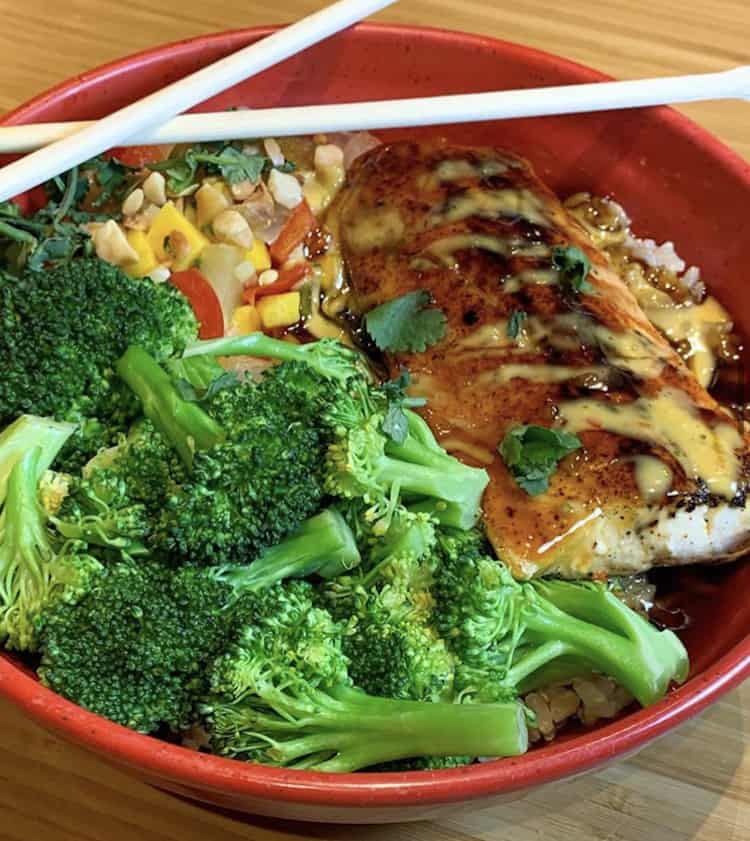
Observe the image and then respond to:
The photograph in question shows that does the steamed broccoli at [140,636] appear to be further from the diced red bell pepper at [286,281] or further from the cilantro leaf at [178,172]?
the cilantro leaf at [178,172]

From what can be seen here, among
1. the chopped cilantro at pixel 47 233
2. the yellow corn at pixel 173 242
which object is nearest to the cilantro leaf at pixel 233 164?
the yellow corn at pixel 173 242

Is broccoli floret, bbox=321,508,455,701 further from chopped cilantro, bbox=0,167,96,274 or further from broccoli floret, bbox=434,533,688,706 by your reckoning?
chopped cilantro, bbox=0,167,96,274

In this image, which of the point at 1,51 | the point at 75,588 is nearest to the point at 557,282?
the point at 75,588

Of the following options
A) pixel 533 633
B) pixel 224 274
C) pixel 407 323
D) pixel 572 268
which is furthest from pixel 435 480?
pixel 224 274

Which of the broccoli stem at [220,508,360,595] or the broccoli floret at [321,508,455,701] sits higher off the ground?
the broccoli stem at [220,508,360,595]

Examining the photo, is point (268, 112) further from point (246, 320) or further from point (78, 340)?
point (78, 340)

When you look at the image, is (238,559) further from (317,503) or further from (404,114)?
(404,114)

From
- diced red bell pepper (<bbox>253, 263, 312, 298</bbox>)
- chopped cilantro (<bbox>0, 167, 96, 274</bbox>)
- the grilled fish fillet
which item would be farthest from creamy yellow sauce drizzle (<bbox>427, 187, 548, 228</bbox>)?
chopped cilantro (<bbox>0, 167, 96, 274</bbox>)
